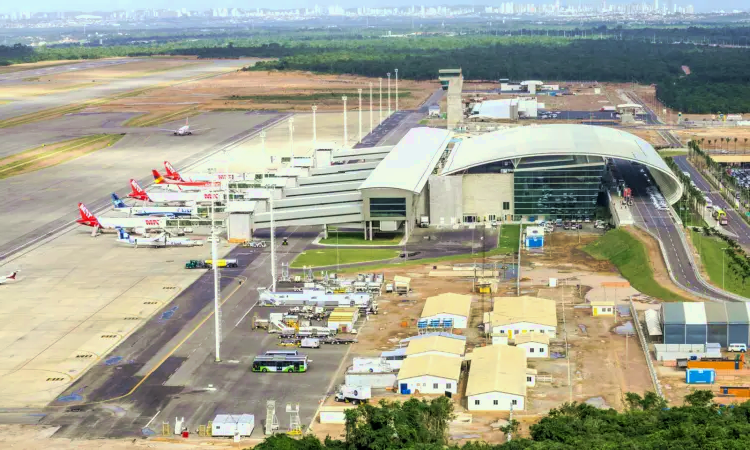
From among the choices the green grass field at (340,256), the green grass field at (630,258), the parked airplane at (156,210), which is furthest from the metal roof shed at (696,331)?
the parked airplane at (156,210)

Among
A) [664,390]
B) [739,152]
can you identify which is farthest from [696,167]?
[664,390]

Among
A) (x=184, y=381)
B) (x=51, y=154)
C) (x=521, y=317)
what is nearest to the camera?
(x=184, y=381)

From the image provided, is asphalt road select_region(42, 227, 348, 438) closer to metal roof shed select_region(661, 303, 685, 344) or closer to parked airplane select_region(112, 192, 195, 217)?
metal roof shed select_region(661, 303, 685, 344)

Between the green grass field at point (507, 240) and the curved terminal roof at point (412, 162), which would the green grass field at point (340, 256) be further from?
the green grass field at point (507, 240)

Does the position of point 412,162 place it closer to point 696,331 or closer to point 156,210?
point 156,210

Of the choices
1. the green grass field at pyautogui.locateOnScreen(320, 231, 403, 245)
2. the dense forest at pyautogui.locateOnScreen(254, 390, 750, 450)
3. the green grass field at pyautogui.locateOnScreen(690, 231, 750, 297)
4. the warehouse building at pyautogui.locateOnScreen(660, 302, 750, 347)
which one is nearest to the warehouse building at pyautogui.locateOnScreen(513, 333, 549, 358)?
the warehouse building at pyautogui.locateOnScreen(660, 302, 750, 347)

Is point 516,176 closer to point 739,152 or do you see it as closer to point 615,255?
point 615,255

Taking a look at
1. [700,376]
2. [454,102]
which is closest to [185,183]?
[454,102]
